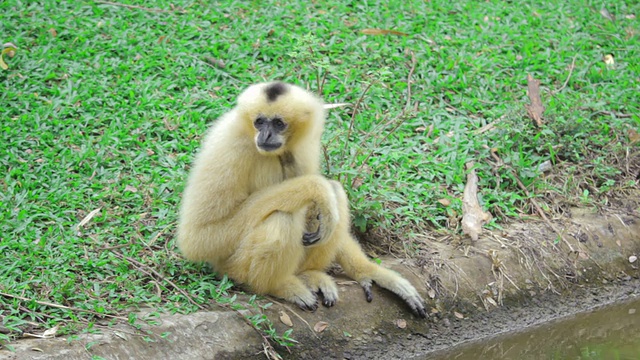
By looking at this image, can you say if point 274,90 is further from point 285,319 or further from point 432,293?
point 432,293

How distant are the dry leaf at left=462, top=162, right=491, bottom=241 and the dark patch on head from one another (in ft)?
6.03

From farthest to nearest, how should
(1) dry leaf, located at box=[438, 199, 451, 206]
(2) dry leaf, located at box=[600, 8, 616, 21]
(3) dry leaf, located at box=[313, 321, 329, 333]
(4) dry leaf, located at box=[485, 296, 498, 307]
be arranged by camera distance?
(2) dry leaf, located at box=[600, 8, 616, 21]
(1) dry leaf, located at box=[438, 199, 451, 206]
(4) dry leaf, located at box=[485, 296, 498, 307]
(3) dry leaf, located at box=[313, 321, 329, 333]

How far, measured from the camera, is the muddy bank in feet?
14.8

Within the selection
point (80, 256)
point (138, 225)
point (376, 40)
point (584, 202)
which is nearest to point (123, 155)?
point (138, 225)

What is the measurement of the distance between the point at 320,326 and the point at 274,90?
1.44 meters

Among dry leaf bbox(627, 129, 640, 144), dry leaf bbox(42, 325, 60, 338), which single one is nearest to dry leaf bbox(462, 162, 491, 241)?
dry leaf bbox(627, 129, 640, 144)

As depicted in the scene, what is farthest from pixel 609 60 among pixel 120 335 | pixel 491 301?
pixel 120 335

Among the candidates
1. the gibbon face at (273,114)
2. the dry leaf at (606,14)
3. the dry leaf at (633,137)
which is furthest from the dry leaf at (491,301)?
the dry leaf at (606,14)

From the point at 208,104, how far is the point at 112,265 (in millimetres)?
2212

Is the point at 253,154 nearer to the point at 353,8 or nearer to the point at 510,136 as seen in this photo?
the point at 510,136

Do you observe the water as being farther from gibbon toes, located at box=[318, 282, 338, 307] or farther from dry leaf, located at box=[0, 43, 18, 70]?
dry leaf, located at box=[0, 43, 18, 70]

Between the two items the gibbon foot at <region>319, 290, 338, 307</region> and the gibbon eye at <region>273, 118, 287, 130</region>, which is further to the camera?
the gibbon foot at <region>319, 290, 338, 307</region>

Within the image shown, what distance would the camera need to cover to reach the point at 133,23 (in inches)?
316

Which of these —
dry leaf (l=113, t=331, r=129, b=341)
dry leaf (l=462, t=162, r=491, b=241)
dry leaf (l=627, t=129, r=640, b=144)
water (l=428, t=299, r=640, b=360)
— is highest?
dry leaf (l=627, t=129, r=640, b=144)
